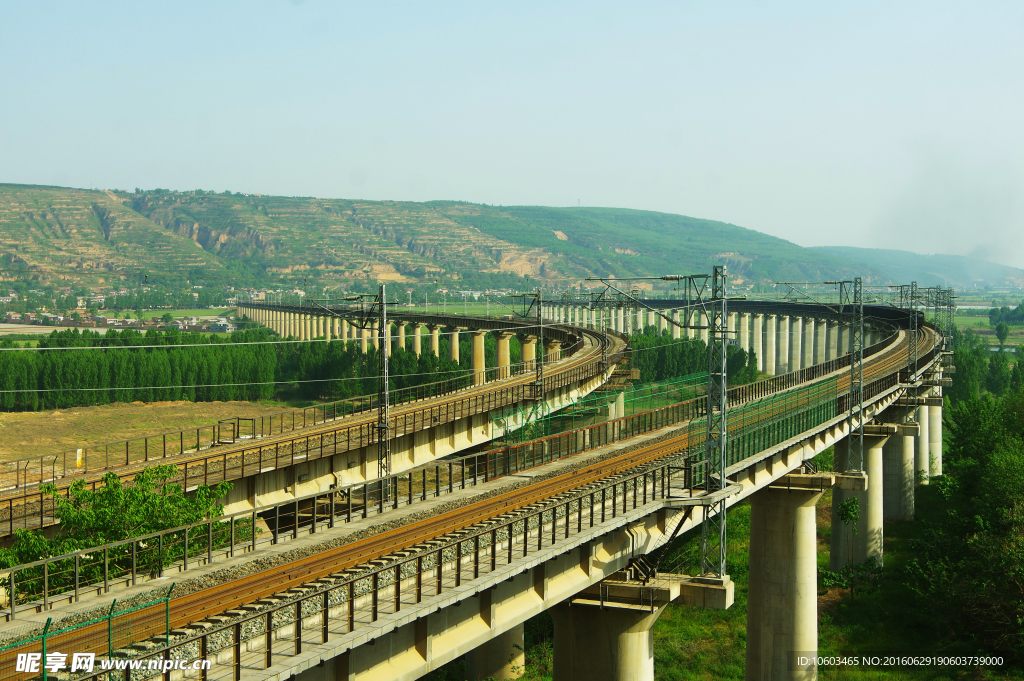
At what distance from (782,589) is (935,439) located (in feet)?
160

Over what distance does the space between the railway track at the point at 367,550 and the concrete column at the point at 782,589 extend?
8.20m

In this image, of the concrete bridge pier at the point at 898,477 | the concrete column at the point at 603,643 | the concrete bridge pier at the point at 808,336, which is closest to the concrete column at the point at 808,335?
the concrete bridge pier at the point at 808,336

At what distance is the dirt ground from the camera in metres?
99.2

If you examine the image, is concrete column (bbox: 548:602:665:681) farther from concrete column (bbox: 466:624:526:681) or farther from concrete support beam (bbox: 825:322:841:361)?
concrete support beam (bbox: 825:322:841:361)

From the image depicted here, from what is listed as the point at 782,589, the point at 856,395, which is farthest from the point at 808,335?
the point at 782,589

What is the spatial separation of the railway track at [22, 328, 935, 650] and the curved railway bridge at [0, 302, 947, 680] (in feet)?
0.26

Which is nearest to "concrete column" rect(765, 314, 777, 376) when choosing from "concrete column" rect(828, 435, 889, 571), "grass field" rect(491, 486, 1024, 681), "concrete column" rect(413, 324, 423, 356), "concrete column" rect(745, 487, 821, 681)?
"concrete column" rect(413, 324, 423, 356)

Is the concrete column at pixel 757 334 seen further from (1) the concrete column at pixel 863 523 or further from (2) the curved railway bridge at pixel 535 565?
(2) the curved railway bridge at pixel 535 565

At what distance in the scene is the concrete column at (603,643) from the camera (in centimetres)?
2989

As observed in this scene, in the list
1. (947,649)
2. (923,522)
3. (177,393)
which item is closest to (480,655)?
(947,649)

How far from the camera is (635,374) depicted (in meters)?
85.9

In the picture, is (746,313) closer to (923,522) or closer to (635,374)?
(635,374)

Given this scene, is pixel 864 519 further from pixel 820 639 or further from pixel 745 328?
pixel 745 328

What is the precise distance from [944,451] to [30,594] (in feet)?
307
